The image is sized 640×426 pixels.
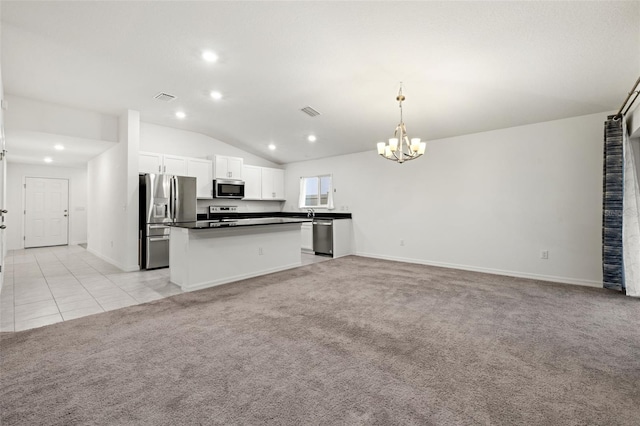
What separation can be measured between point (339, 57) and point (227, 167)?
4289mm

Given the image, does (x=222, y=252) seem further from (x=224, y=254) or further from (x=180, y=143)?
(x=180, y=143)

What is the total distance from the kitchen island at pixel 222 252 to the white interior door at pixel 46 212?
21.6ft

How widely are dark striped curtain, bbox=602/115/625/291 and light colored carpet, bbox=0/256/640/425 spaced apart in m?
0.44

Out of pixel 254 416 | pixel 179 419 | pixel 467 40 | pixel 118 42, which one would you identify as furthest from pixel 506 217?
pixel 118 42

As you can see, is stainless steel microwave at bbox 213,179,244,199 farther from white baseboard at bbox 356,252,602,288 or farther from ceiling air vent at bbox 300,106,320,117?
white baseboard at bbox 356,252,602,288

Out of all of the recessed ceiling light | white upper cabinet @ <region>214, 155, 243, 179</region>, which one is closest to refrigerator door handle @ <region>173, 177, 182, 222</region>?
white upper cabinet @ <region>214, 155, 243, 179</region>

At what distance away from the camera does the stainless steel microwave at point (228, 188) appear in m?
6.46

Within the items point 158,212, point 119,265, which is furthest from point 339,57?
point 119,265

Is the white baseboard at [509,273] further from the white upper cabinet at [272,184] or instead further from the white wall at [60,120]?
the white wall at [60,120]

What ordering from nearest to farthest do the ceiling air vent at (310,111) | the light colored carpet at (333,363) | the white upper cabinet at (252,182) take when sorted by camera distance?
the light colored carpet at (333,363)
the ceiling air vent at (310,111)
the white upper cabinet at (252,182)

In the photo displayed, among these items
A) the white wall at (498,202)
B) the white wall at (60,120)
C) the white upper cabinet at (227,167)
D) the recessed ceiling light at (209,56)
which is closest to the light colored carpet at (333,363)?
the white wall at (498,202)

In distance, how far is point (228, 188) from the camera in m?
6.62

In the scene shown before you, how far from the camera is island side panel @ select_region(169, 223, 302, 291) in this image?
151 inches

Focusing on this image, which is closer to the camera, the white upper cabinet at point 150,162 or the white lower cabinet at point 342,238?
the white upper cabinet at point 150,162
